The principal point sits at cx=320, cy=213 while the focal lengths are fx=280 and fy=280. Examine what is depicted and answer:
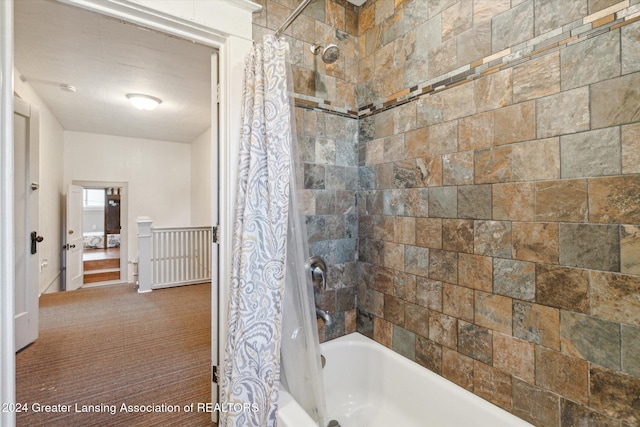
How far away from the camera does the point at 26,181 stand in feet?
7.75

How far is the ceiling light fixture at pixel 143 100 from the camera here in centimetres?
350

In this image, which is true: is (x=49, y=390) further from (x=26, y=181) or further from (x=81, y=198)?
(x=81, y=198)

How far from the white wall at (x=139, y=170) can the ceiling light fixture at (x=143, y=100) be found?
7.56 feet

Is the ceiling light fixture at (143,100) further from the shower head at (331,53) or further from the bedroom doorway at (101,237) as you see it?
the shower head at (331,53)

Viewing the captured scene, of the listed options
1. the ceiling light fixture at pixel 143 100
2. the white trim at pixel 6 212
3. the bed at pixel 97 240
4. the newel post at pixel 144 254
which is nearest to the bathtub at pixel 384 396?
the white trim at pixel 6 212

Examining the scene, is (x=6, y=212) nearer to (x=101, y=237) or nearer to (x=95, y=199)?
(x=101, y=237)

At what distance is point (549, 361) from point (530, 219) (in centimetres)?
54

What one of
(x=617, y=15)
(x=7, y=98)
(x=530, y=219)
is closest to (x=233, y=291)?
(x=7, y=98)

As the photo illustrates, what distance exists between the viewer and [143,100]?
139 inches

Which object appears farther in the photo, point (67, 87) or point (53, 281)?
point (53, 281)

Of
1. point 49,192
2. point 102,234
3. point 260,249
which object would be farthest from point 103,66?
point 102,234

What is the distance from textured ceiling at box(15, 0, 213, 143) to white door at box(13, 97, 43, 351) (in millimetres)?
577

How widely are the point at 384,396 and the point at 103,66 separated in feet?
12.4

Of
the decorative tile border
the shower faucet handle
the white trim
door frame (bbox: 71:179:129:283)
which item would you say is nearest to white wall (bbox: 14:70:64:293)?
door frame (bbox: 71:179:129:283)
